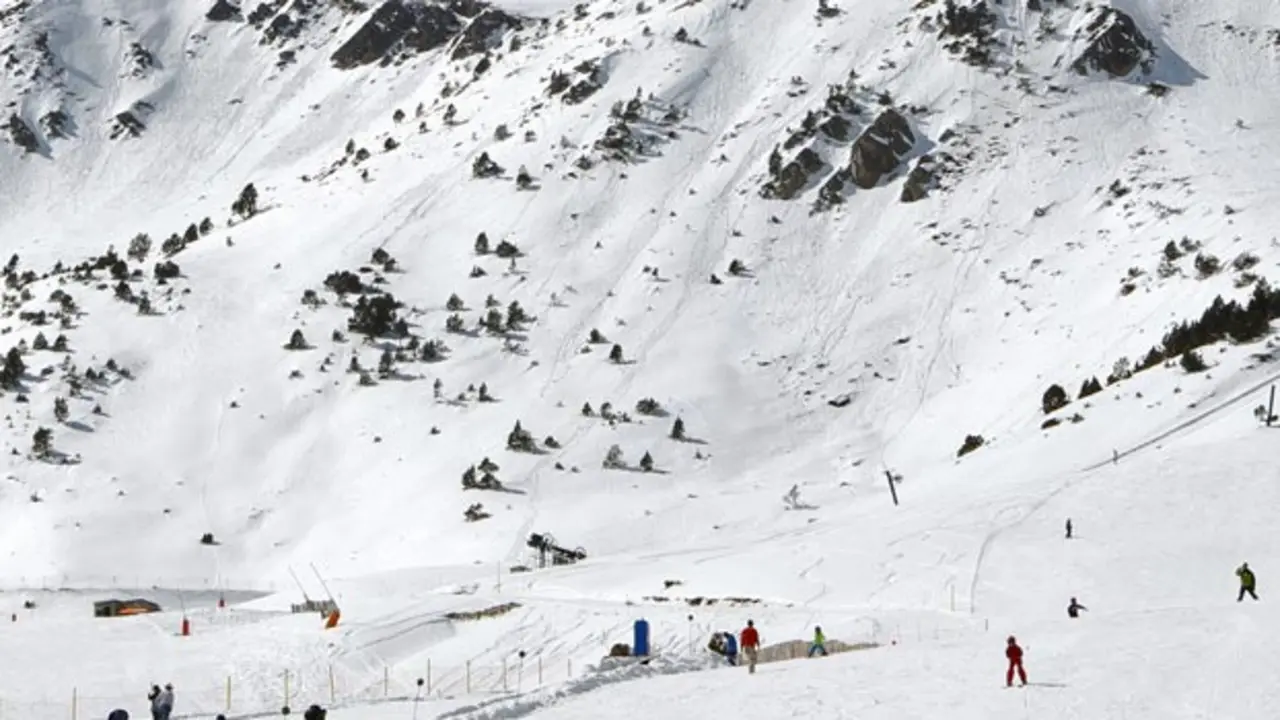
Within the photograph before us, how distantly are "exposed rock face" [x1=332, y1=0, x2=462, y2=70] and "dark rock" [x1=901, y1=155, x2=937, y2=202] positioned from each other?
256ft

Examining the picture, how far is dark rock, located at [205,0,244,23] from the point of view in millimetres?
182375

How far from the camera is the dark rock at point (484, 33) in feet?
488

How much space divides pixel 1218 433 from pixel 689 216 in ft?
165

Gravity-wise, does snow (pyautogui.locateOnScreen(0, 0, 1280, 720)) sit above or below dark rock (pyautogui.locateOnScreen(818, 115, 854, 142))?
below

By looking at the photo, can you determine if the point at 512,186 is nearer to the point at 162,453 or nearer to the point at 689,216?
the point at 689,216

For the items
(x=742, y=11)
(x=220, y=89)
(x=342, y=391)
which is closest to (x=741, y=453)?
(x=342, y=391)

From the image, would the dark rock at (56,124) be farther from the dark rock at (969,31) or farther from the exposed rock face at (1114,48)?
the exposed rock face at (1114,48)

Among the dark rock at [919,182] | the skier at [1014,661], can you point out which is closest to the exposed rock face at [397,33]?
the dark rock at [919,182]

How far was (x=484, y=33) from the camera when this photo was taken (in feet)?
493

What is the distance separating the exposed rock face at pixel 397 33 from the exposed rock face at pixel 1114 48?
7871cm

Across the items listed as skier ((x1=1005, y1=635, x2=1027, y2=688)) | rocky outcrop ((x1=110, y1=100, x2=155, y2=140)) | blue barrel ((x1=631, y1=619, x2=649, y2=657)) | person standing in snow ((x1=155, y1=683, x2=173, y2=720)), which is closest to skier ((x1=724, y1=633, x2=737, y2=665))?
blue barrel ((x1=631, y1=619, x2=649, y2=657))

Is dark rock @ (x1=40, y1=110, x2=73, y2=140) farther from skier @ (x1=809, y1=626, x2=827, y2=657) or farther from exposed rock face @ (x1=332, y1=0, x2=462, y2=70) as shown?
skier @ (x1=809, y1=626, x2=827, y2=657)

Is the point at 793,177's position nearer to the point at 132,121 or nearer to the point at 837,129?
the point at 837,129

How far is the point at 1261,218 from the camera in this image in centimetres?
8031
